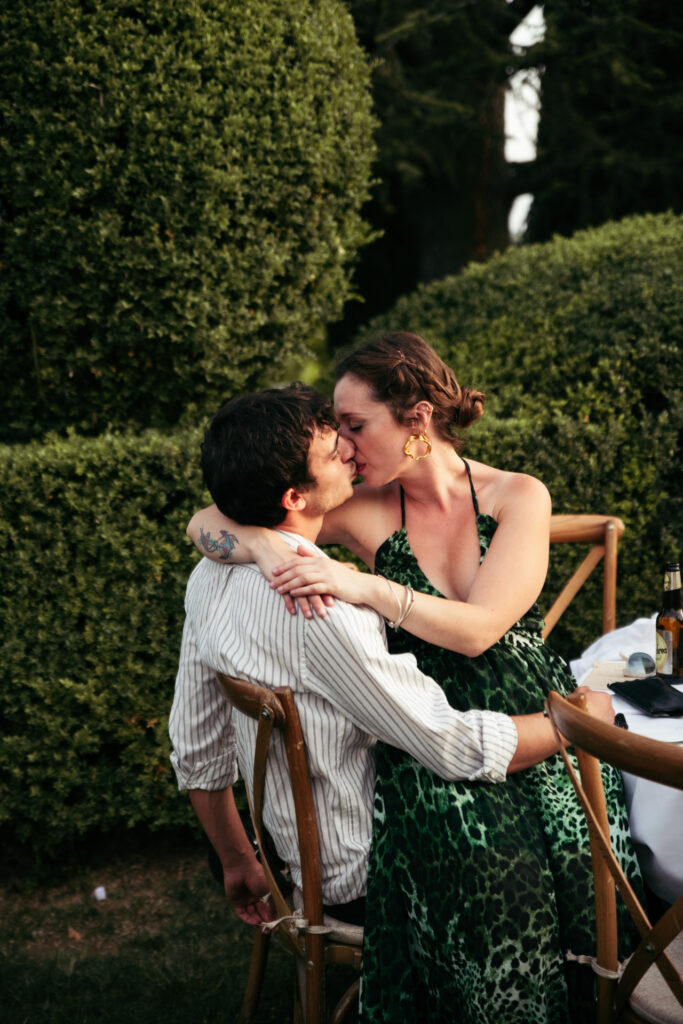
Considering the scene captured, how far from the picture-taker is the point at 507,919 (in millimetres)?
1783

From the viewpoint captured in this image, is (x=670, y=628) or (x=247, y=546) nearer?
(x=247, y=546)

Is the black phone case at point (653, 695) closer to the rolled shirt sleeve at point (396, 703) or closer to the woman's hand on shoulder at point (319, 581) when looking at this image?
the rolled shirt sleeve at point (396, 703)

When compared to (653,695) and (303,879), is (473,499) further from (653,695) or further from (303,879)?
(303,879)

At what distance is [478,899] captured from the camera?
179cm

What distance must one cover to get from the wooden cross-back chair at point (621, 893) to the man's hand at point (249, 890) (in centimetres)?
83

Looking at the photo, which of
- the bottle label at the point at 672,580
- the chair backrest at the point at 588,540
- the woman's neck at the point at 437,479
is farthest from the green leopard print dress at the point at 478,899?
the chair backrest at the point at 588,540

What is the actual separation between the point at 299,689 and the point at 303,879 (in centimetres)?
44

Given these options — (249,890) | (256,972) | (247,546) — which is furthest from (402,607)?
(256,972)

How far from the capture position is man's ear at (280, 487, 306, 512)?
2.05 meters

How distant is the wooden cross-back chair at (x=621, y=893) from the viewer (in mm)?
1382

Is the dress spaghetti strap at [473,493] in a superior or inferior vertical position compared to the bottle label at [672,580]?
superior

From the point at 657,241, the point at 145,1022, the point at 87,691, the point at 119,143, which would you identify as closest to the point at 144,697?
the point at 87,691

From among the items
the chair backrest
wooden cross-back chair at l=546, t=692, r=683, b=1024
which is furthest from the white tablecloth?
the chair backrest

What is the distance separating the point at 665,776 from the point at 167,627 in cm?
248
